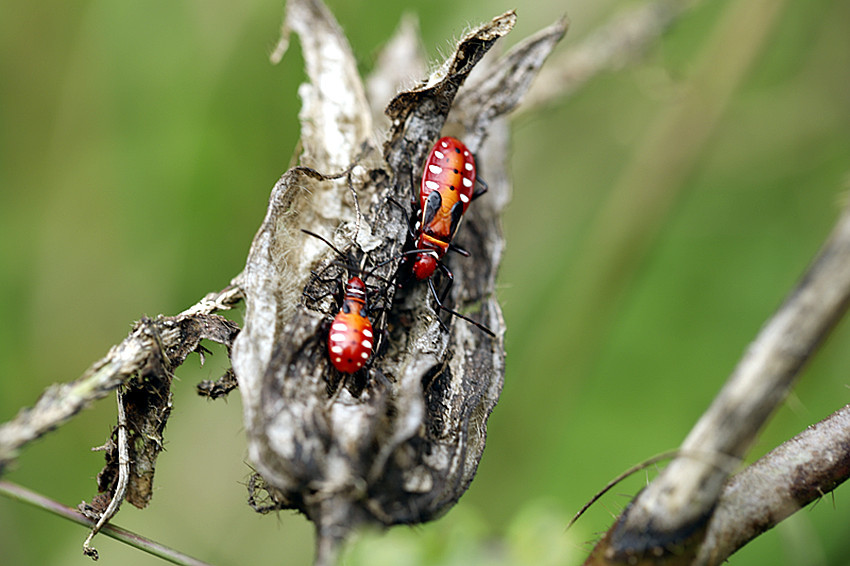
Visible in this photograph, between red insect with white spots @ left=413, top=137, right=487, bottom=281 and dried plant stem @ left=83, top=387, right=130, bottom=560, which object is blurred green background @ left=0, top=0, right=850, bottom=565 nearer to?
red insect with white spots @ left=413, top=137, right=487, bottom=281

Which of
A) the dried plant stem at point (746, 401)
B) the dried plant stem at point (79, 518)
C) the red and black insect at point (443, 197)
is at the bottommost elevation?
the dried plant stem at point (746, 401)

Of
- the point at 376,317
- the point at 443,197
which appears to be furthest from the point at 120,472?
the point at 443,197

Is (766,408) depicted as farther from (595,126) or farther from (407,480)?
(595,126)

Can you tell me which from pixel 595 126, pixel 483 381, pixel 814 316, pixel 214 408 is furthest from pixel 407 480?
pixel 595 126

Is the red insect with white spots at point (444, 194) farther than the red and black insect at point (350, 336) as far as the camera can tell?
Yes

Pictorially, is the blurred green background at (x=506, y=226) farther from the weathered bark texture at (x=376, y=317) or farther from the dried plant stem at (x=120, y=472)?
the dried plant stem at (x=120, y=472)

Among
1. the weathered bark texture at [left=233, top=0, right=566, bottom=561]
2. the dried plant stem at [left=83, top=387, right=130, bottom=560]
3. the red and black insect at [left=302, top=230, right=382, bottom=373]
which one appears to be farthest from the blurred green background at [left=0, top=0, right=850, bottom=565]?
the red and black insect at [left=302, top=230, right=382, bottom=373]

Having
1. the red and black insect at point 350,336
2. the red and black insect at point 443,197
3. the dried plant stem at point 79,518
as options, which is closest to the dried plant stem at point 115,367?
the dried plant stem at point 79,518
